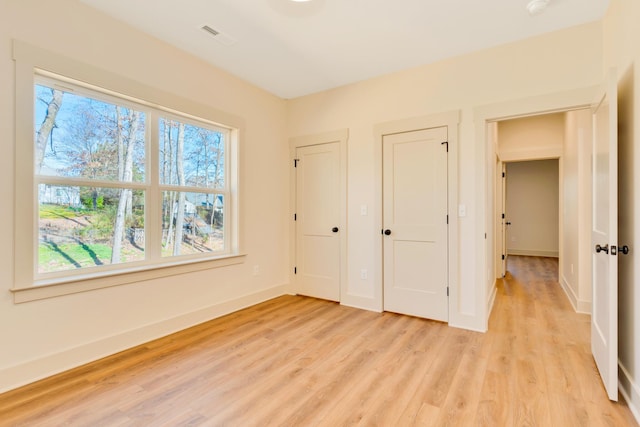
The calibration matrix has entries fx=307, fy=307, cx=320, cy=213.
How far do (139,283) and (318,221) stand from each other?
221 centimetres

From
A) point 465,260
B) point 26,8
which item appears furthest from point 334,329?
point 26,8

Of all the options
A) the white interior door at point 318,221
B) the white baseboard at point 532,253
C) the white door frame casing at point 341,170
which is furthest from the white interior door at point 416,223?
the white baseboard at point 532,253

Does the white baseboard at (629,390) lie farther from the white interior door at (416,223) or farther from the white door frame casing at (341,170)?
the white door frame casing at (341,170)

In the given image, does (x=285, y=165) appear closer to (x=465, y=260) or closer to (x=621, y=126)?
(x=465, y=260)

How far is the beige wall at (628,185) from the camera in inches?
71.8

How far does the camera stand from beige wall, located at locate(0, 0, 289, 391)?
2.03 meters

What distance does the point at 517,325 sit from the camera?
317 cm

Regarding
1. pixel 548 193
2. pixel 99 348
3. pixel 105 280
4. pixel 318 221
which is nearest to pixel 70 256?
pixel 105 280

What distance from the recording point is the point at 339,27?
8.71 ft

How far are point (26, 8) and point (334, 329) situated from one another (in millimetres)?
3486

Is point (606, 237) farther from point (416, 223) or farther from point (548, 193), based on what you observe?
point (548, 193)

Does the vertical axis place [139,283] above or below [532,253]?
above

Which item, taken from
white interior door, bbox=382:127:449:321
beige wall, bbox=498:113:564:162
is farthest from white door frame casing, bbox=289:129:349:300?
beige wall, bbox=498:113:564:162

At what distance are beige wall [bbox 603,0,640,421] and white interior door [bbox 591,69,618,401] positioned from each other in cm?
10
